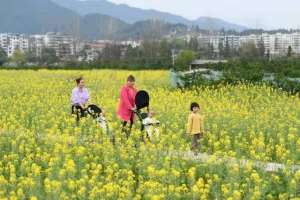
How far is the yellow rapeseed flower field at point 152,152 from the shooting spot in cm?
789

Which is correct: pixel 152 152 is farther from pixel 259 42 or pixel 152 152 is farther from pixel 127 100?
pixel 259 42

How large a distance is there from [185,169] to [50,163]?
1920mm

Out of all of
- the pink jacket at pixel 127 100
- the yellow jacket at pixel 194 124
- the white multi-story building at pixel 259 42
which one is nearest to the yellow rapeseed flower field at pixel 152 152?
the yellow jacket at pixel 194 124

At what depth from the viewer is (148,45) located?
6919cm

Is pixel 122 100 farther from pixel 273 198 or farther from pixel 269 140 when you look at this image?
pixel 273 198

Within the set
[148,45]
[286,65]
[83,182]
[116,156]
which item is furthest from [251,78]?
[148,45]

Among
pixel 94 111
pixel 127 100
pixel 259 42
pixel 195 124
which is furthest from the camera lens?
pixel 259 42

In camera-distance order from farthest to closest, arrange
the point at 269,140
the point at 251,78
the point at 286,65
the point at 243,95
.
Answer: the point at 286,65 < the point at 251,78 < the point at 243,95 < the point at 269,140

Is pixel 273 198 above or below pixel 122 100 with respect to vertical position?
below

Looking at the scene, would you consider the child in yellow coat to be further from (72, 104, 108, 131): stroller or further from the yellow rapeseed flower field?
(72, 104, 108, 131): stroller

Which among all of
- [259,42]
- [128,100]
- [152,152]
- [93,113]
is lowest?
[152,152]

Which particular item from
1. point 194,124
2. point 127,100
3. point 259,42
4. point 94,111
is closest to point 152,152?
point 194,124

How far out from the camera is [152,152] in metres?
9.89


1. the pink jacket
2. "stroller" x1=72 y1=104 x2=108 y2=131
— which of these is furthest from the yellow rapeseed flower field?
the pink jacket
